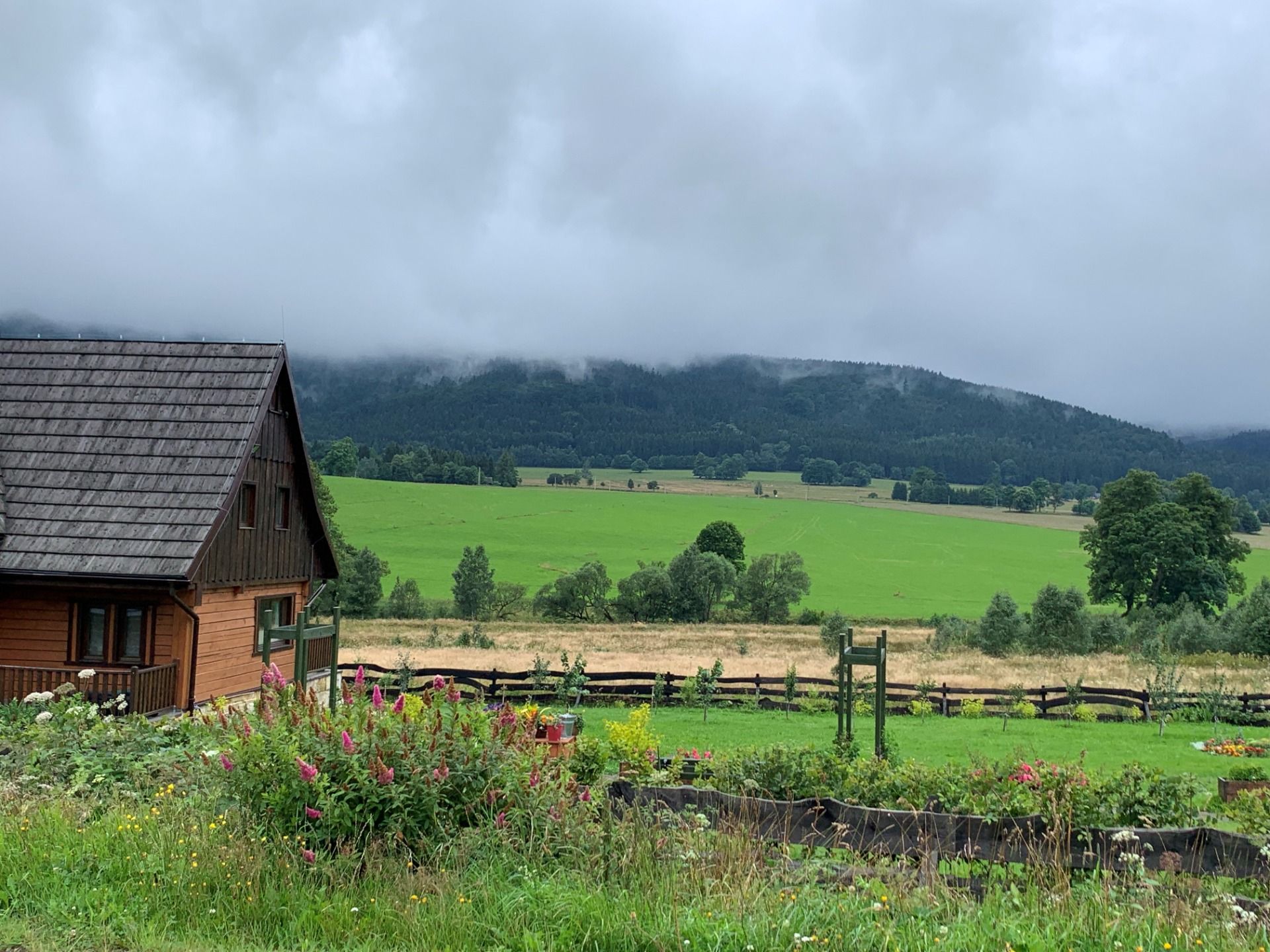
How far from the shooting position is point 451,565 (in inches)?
3300

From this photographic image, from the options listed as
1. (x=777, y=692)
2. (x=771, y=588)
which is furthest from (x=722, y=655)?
(x=771, y=588)


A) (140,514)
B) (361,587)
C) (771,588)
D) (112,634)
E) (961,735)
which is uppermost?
(140,514)

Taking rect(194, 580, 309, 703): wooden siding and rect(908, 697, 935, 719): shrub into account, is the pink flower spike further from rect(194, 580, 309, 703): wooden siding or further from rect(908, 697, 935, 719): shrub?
rect(908, 697, 935, 719): shrub

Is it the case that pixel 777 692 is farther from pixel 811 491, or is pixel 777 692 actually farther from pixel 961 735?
pixel 811 491

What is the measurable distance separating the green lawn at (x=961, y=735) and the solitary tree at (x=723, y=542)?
52515 millimetres

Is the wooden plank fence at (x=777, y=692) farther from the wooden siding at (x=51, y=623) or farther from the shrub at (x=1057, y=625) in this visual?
the shrub at (x=1057, y=625)

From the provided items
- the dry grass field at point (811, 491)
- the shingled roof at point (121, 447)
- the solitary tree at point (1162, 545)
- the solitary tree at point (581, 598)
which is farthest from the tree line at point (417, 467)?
the shingled roof at point (121, 447)

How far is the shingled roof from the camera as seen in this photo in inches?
707

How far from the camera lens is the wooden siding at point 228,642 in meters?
19.0

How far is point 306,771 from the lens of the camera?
20.8 feet

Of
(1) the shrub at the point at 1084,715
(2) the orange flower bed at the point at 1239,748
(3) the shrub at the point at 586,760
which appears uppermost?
(3) the shrub at the point at 586,760

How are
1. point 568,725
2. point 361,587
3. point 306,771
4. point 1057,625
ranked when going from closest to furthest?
point 306,771, point 568,725, point 1057,625, point 361,587

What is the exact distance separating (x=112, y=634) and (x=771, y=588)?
52843 mm

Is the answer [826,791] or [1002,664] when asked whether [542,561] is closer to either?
[1002,664]
